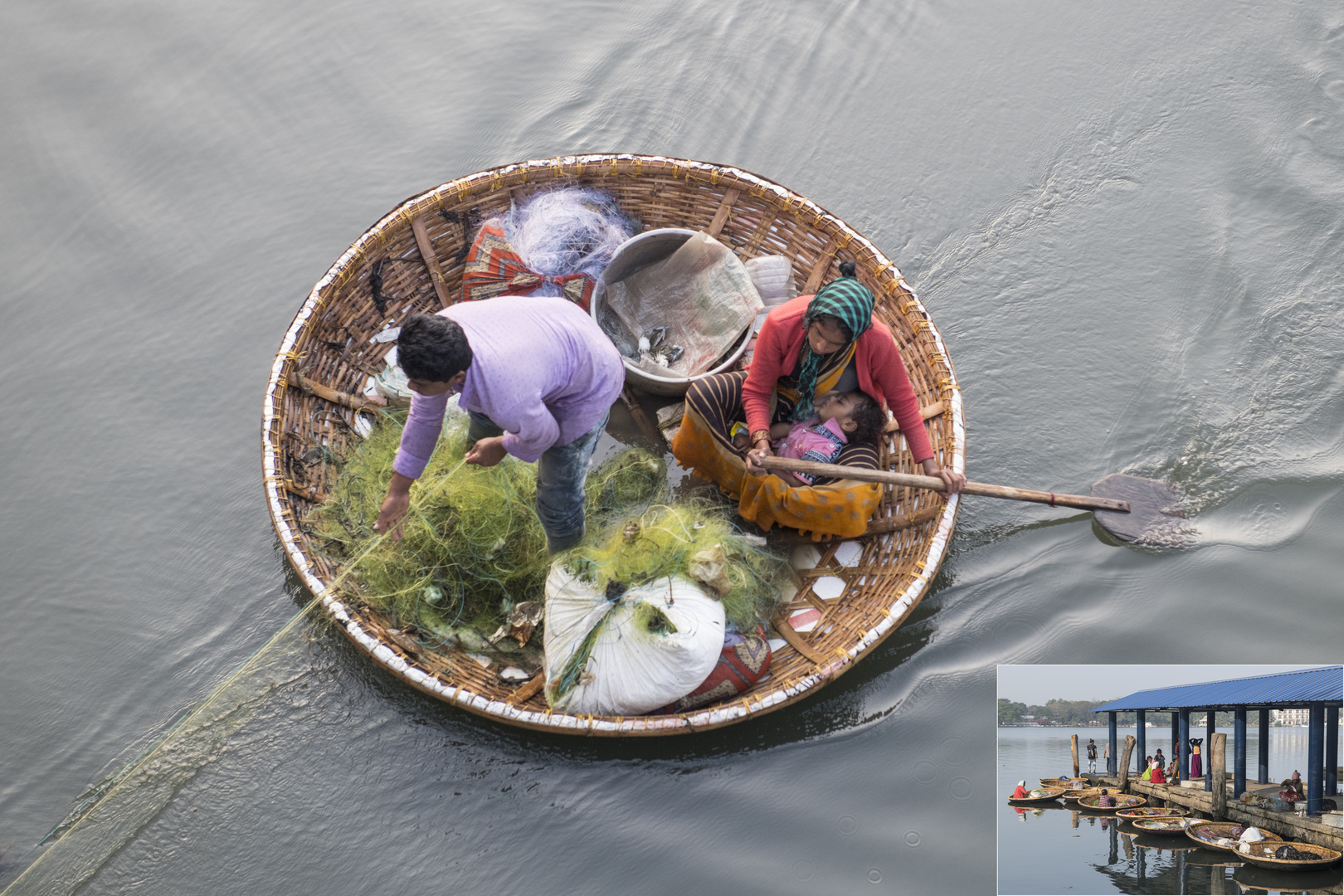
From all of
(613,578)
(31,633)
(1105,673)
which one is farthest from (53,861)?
(1105,673)

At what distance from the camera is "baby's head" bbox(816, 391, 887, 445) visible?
3.05 metres

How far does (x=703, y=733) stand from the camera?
9.52 ft

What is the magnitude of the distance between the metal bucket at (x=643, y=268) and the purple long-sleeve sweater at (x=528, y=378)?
74cm

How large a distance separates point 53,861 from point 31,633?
0.73 metres

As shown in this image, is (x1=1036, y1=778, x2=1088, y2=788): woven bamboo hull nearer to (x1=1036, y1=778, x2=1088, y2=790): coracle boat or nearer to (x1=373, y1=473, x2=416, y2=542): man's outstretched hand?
(x1=1036, y1=778, x2=1088, y2=790): coracle boat

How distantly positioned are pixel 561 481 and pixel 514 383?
528mm

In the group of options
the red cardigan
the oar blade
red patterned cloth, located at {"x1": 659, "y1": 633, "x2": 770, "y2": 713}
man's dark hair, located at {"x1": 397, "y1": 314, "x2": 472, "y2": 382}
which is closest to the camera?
man's dark hair, located at {"x1": 397, "y1": 314, "x2": 472, "y2": 382}

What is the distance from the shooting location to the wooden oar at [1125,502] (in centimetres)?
300

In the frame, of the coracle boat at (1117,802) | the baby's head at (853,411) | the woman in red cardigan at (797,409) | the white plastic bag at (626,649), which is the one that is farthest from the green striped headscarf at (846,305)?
the coracle boat at (1117,802)

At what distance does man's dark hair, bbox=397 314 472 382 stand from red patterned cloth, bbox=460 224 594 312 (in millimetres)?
1307

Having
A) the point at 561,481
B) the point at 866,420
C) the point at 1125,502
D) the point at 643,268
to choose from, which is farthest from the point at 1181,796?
the point at 643,268

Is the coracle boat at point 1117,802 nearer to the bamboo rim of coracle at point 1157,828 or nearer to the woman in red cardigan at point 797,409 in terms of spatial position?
the bamboo rim of coracle at point 1157,828

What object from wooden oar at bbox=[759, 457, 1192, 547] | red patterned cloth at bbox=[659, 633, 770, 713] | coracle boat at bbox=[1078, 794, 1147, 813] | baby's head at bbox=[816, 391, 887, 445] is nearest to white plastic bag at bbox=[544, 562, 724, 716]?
red patterned cloth at bbox=[659, 633, 770, 713]

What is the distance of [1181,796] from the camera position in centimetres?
254
